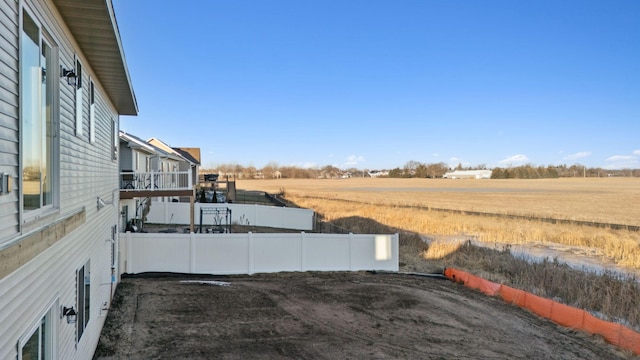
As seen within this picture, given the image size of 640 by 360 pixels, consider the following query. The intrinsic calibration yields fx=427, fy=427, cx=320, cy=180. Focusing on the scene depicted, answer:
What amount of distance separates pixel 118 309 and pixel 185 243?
3836mm

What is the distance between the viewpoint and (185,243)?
540 inches

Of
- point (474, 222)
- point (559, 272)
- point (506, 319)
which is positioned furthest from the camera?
point (474, 222)

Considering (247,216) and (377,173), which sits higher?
(377,173)

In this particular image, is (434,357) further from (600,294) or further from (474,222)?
(474,222)

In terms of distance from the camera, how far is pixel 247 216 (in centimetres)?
2494

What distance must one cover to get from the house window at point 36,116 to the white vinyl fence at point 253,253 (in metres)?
9.53

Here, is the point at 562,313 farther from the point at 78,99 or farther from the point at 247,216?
the point at 247,216

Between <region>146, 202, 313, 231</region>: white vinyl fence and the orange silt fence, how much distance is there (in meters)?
11.9

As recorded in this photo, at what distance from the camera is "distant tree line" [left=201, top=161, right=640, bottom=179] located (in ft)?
399

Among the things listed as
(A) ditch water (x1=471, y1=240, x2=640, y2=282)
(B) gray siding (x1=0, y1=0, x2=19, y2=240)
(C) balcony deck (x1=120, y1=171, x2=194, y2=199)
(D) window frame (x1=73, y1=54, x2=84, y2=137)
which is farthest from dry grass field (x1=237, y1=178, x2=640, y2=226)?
(B) gray siding (x1=0, y1=0, x2=19, y2=240)

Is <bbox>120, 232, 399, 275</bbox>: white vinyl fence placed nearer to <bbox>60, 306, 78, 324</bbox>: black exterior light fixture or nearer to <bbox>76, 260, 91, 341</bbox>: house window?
<bbox>76, 260, 91, 341</bbox>: house window

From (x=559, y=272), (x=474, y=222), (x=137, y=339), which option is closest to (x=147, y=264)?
(x=137, y=339)

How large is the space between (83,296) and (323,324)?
487 centimetres

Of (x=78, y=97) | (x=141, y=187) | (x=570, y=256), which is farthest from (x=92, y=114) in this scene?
(x=570, y=256)
